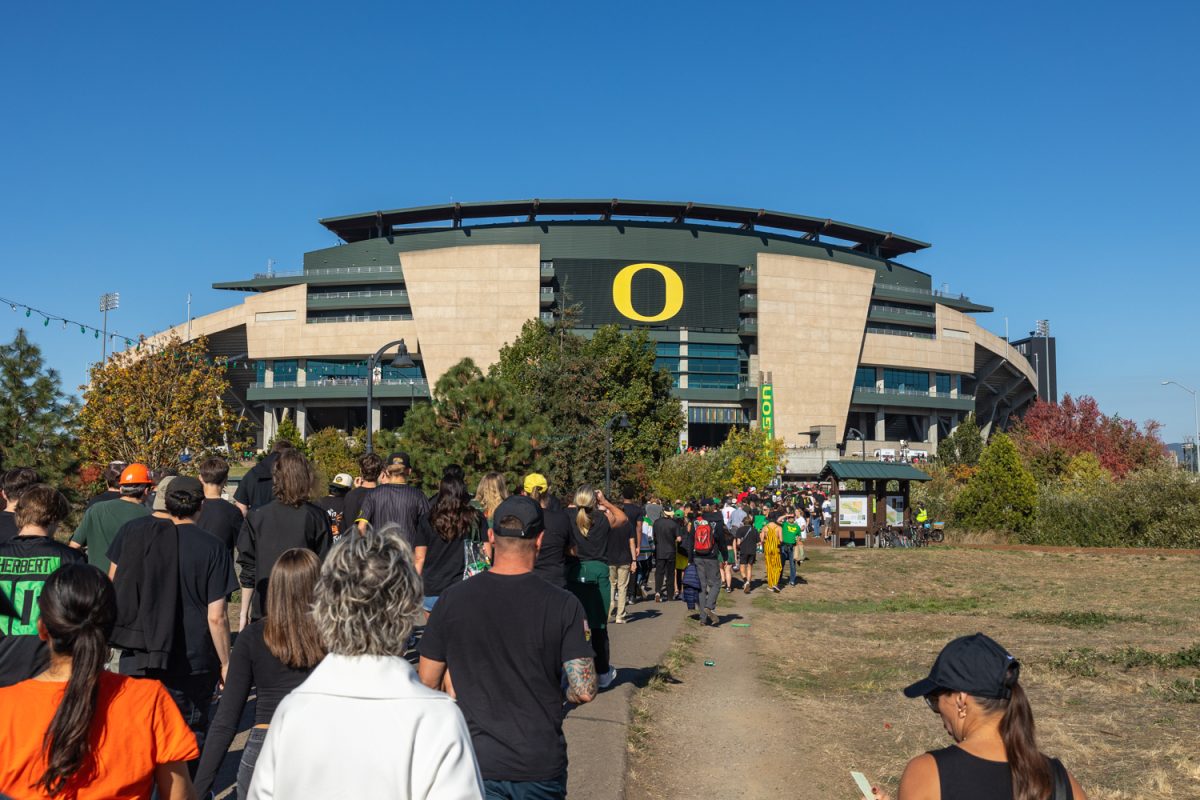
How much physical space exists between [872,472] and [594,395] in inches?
891

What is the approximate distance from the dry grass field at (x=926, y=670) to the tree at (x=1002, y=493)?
12100 millimetres

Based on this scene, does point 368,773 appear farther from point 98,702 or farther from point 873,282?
point 873,282

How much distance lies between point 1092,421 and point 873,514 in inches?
1923

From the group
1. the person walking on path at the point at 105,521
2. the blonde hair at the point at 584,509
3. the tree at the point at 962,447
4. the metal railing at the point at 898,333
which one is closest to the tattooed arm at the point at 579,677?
the person walking on path at the point at 105,521

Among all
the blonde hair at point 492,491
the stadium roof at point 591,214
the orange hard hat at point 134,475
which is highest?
the stadium roof at point 591,214

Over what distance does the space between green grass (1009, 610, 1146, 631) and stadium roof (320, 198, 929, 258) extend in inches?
3011

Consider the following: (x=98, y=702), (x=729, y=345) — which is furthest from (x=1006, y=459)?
(x=729, y=345)

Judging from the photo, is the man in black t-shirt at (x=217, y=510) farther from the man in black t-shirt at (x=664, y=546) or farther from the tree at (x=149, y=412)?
the tree at (x=149, y=412)

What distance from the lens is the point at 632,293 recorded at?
91875mm

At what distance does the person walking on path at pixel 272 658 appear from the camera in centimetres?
393

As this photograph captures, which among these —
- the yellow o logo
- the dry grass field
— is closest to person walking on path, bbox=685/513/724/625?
the dry grass field

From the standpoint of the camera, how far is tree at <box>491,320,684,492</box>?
51.0m

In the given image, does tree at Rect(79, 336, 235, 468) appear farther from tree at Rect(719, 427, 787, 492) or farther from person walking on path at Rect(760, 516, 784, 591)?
tree at Rect(719, 427, 787, 492)

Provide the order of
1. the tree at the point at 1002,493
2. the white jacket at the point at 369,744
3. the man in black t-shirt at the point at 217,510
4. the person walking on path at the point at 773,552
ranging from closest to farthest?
the white jacket at the point at 369,744, the man in black t-shirt at the point at 217,510, the person walking on path at the point at 773,552, the tree at the point at 1002,493
